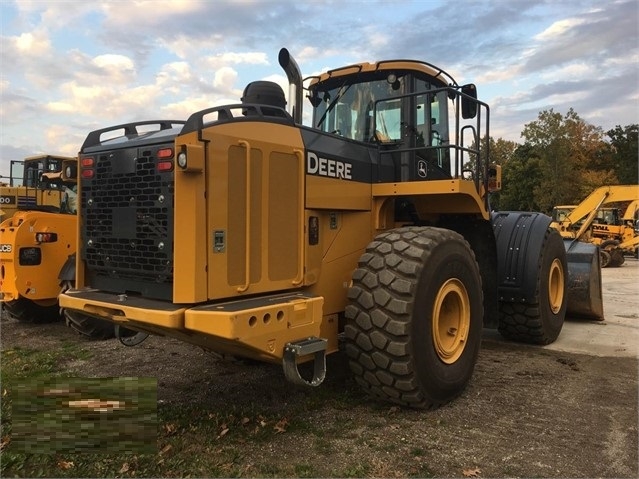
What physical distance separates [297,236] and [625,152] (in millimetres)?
53397

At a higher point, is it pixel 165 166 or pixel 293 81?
pixel 293 81

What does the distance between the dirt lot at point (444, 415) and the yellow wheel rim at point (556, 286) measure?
100cm

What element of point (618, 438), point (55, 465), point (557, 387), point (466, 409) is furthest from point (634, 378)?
point (55, 465)

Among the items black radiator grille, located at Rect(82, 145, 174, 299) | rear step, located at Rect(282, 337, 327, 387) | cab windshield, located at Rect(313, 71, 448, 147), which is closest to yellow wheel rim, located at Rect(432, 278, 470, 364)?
rear step, located at Rect(282, 337, 327, 387)

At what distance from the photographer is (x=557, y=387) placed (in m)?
4.95

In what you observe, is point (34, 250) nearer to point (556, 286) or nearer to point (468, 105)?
point (468, 105)

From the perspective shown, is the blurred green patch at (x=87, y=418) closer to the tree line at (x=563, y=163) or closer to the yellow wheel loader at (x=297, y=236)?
the yellow wheel loader at (x=297, y=236)

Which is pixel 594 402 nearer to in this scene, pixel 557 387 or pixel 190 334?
pixel 557 387

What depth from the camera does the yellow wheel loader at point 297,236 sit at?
3428 mm

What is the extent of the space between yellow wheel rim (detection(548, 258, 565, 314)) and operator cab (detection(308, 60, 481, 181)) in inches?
98.6

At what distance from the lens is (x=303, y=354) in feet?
11.6

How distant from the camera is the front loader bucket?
798cm

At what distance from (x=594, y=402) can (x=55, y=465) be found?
4.21 m

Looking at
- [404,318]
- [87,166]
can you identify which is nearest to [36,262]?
[87,166]
